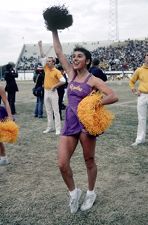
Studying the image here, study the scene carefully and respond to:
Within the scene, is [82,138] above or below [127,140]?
above

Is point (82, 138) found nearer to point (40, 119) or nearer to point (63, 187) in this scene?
point (63, 187)

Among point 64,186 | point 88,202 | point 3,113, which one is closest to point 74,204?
point 88,202

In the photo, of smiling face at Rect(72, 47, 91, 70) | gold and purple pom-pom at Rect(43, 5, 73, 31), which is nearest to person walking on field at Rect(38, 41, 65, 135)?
gold and purple pom-pom at Rect(43, 5, 73, 31)

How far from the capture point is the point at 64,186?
19.6 feet

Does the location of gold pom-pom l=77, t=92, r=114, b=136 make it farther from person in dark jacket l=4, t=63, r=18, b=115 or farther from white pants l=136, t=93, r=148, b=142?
person in dark jacket l=4, t=63, r=18, b=115

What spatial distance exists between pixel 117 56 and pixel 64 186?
200 feet

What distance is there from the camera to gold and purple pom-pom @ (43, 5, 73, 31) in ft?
16.5

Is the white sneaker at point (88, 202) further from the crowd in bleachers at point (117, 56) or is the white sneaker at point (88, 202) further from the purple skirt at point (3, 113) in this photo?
the crowd in bleachers at point (117, 56)

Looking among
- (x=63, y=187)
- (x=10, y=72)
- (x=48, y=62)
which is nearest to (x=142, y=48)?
(x=10, y=72)

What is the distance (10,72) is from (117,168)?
30.3 feet

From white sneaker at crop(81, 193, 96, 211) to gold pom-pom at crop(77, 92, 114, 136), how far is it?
0.97m

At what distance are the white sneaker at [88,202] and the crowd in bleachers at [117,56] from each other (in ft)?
163

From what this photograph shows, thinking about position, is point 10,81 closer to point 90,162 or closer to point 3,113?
point 3,113

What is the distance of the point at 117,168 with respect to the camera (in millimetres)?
7012
